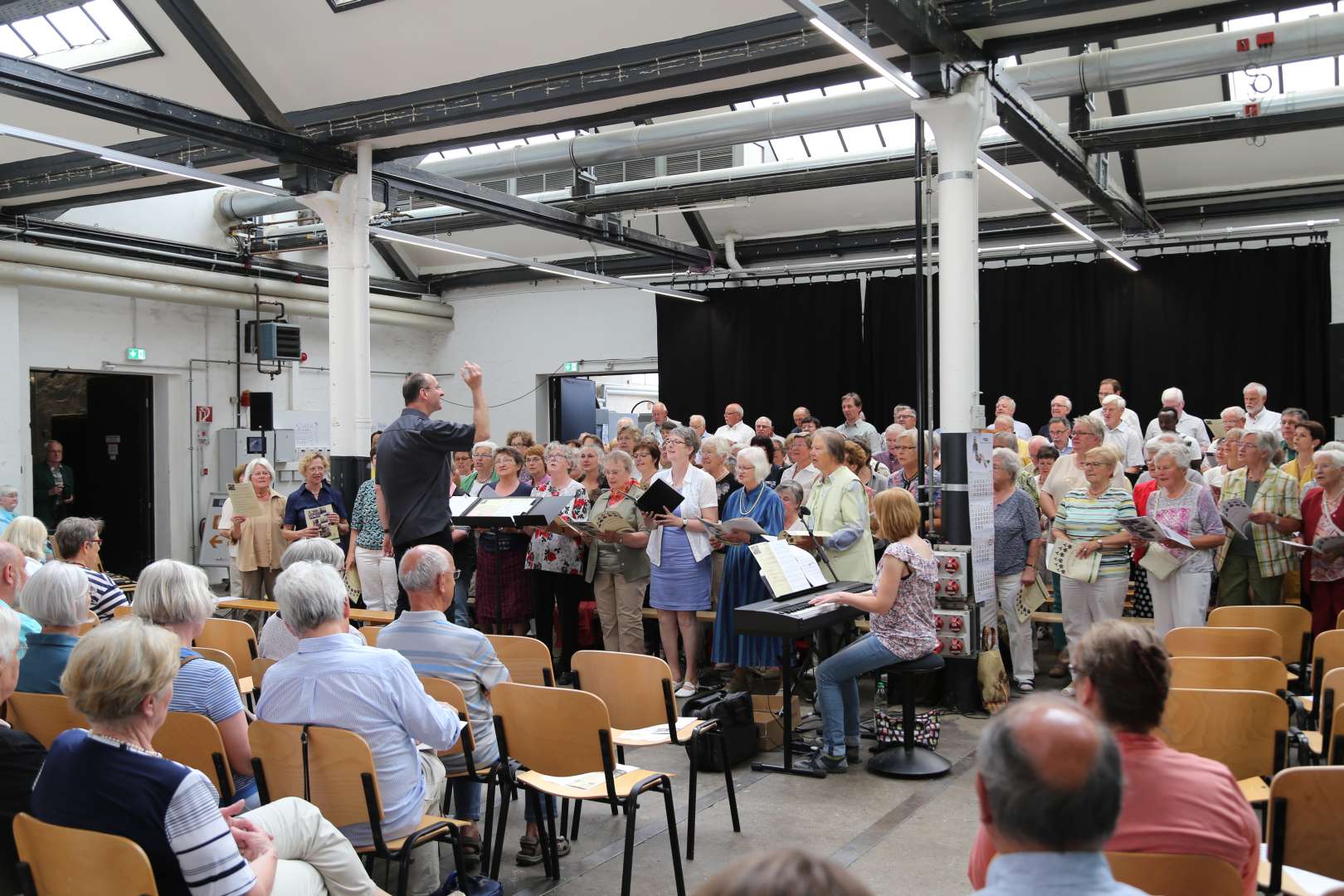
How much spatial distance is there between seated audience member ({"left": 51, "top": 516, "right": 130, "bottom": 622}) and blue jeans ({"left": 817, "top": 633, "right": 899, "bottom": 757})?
126 inches

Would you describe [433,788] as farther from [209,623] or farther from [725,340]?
[725,340]

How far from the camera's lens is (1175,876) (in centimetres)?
209

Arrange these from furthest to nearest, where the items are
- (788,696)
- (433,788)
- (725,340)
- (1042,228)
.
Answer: (725,340)
(1042,228)
(788,696)
(433,788)

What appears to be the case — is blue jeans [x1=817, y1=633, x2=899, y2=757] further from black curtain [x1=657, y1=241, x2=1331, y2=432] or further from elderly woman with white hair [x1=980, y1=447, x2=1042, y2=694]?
black curtain [x1=657, y1=241, x2=1331, y2=432]

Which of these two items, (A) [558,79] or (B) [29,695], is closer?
(B) [29,695]

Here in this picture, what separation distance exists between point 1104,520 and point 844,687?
192cm

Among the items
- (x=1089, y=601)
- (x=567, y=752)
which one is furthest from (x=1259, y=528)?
(x=567, y=752)

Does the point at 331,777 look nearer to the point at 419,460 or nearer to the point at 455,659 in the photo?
the point at 455,659

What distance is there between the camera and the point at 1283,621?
498 centimetres

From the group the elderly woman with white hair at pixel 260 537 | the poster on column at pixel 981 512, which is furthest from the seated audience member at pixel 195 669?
the elderly woman with white hair at pixel 260 537

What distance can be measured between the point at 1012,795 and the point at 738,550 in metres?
4.80

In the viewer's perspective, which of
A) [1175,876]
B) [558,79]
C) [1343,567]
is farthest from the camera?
[558,79]

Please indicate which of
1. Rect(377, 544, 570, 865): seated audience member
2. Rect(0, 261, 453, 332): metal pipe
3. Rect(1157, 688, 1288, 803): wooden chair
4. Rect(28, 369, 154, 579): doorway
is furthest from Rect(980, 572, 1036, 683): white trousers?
Rect(28, 369, 154, 579): doorway

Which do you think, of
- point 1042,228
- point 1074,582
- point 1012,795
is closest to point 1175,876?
point 1012,795
